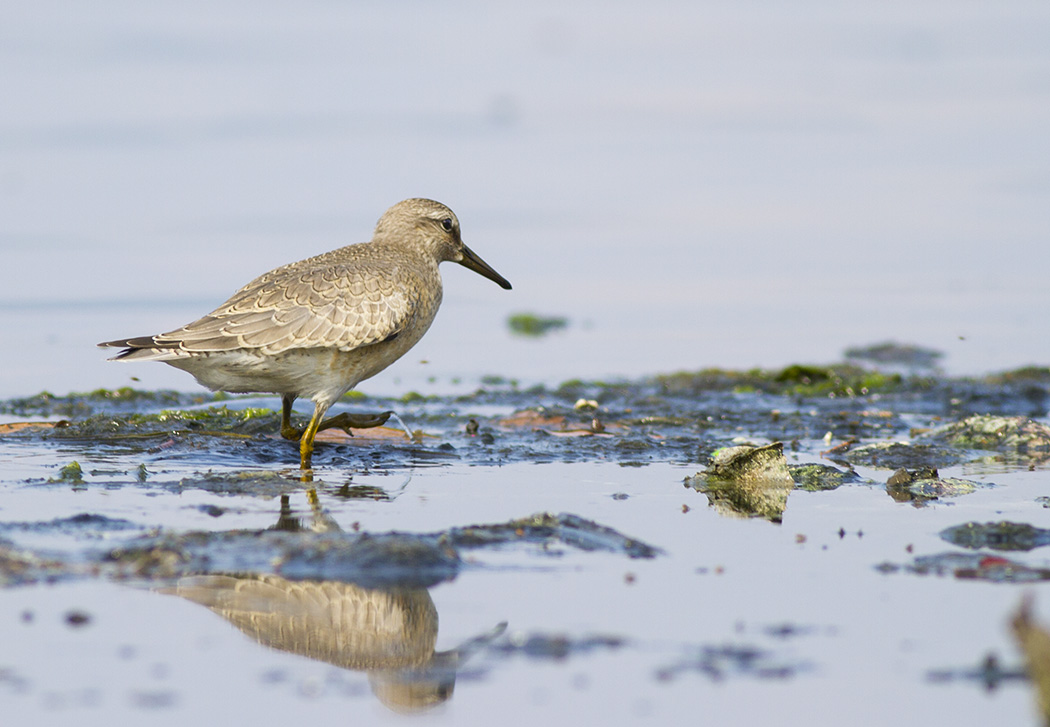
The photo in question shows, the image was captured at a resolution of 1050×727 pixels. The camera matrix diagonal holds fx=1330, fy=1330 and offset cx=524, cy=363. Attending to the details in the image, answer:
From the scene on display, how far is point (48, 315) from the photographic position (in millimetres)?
13047

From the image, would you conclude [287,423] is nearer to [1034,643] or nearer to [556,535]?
[556,535]

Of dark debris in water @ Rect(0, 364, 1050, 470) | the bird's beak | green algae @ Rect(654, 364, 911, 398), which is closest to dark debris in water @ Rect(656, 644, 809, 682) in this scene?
dark debris in water @ Rect(0, 364, 1050, 470)

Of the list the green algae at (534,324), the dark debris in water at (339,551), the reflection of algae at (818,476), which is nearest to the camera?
the dark debris in water at (339,551)

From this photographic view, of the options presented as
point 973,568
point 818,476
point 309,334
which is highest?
point 309,334

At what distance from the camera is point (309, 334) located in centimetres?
759

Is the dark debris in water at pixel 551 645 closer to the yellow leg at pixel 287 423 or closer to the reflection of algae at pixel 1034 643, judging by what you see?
the reflection of algae at pixel 1034 643

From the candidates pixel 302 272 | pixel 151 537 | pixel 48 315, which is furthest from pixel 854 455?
pixel 48 315

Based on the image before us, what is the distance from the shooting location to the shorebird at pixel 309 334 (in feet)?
24.7

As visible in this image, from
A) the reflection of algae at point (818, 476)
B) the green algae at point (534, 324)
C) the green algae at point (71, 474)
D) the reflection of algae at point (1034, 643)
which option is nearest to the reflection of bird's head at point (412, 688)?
the reflection of algae at point (1034, 643)

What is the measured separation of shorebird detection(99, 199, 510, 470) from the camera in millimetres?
7527

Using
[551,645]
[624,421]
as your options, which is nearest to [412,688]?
[551,645]

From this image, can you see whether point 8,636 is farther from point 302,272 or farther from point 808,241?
point 808,241

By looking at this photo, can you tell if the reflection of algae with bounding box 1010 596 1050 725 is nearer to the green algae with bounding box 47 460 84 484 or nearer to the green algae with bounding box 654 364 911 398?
the green algae with bounding box 47 460 84 484

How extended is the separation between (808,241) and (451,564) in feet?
39.4
